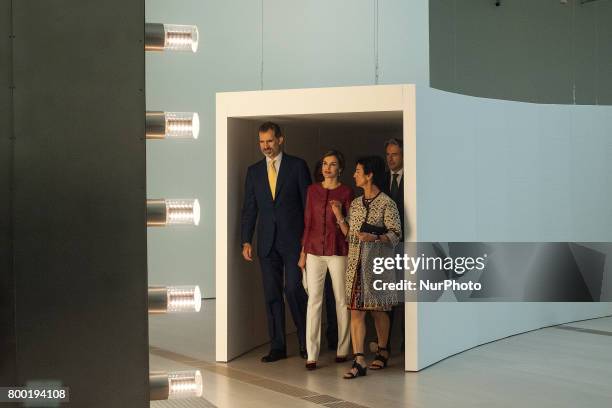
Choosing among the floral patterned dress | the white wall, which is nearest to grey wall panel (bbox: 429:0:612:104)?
the white wall

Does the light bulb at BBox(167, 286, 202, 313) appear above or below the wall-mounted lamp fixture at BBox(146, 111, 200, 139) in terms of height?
below

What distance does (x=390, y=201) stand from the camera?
25.5ft

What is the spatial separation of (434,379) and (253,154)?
2800mm

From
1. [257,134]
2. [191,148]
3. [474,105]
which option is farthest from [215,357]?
[191,148]

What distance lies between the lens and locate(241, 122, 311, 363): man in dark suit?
8.45 meters

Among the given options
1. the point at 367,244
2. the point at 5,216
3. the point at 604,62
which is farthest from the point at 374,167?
the point at 604,62

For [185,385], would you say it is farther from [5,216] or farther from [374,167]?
[374,167]

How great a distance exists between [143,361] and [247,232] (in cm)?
477

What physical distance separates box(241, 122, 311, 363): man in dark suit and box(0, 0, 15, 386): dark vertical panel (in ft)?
15.7

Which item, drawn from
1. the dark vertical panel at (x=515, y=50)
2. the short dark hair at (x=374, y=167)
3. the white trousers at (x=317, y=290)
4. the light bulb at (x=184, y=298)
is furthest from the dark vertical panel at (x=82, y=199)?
the dark vertical panel at (x=515, y=50)

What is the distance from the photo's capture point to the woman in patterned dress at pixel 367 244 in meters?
7.70

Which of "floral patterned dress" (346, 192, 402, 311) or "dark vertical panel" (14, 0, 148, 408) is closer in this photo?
"dark vertical panel" (14, 0, 148, 408)

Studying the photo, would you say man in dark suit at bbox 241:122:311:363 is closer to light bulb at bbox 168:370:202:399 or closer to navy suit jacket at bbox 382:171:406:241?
navy suit jacket at bbox 382:171:406:241

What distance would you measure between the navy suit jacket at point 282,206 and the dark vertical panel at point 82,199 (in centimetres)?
472
